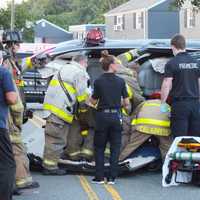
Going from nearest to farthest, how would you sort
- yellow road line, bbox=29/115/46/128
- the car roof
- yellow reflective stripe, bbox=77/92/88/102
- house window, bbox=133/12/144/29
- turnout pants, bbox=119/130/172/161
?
yellow reflective stripe, bbox=77/92/88/102 < turnout pants, bbox=119/130/172/161 < the car roof < yellow road line, bbox=29/115/46/128 < house window, bbox=133/12/144/29

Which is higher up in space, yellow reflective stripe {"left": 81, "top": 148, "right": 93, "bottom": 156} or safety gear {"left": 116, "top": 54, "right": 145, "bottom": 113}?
safety gear {"left": 116, "top": 54, "right": 145, "bottom": 113}

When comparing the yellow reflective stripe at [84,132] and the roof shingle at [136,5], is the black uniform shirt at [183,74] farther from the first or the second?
the roof shingle at [136,5]

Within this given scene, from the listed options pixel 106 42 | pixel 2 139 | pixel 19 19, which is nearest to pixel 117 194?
pixel 2 139

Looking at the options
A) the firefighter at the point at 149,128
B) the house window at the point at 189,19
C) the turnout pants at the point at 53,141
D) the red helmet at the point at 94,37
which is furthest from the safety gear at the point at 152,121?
the house window at the point at 189,19

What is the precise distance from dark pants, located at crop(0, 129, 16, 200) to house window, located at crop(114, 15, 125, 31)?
177 feet

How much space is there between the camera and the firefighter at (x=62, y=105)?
9.69 m

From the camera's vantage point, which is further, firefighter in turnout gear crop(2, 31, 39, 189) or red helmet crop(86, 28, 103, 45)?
red helmet crop(86, 28, 103, 45)

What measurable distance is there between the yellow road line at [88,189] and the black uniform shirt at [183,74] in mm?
1659

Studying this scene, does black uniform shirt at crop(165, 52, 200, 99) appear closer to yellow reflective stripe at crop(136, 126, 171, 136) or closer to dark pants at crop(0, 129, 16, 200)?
yellow reflective stripe at crop(136, 126, 171, 136)

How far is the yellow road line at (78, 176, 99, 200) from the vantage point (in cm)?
845

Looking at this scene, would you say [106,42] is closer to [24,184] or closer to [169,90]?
[169,90]

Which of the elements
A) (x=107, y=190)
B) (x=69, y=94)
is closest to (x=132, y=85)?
(x=69, y=94)

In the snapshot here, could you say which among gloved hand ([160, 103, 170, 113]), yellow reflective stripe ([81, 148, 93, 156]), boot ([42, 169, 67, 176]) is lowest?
boot ([42, 169, 67, 176])

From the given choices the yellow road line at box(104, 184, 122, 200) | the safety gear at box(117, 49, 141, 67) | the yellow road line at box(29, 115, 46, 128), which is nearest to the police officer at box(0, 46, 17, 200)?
the yellow road line at box(104, 184, 122, 200)
